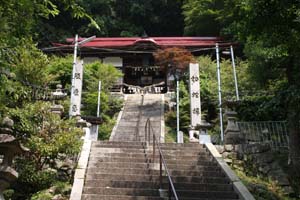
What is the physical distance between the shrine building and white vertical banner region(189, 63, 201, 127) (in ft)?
38.4

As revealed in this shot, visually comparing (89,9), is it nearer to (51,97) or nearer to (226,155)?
(51,97)

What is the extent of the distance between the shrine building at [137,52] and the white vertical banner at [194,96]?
11.7m

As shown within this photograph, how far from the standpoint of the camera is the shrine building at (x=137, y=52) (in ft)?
88.8

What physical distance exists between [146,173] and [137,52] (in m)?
19.0

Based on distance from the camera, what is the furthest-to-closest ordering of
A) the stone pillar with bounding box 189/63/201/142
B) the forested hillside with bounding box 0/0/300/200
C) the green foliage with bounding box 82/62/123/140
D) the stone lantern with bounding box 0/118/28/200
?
1. the green foliage with bounding box 82/62/123/140
2. the stone pillar with bounding box 189/63/201/142
3. the stone lantern with bounding box 0/118/28/200
4. the forested hillside with bounding box 0/0/300/200

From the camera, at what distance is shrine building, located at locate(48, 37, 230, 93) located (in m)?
27.1

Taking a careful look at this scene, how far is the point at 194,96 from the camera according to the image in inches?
540

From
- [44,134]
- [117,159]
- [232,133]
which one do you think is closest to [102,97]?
[232,133]

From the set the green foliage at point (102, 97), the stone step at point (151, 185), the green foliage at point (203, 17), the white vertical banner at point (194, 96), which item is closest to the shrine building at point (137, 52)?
the green foliage at point (203, 17)

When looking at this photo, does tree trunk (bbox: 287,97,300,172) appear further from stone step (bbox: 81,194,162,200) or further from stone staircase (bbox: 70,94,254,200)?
stone step (bbox: 81,194,162,200)

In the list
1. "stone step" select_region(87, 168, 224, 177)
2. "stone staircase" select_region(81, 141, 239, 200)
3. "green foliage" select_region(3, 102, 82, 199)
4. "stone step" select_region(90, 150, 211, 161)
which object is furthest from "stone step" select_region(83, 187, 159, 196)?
"stone step" select_region(90, 150, 211, 161)

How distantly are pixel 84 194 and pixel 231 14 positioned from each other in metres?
5.34

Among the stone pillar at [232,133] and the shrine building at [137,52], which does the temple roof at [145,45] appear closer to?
the shrine building at [137,52]

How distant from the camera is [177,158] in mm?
9883
